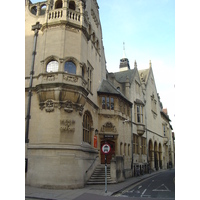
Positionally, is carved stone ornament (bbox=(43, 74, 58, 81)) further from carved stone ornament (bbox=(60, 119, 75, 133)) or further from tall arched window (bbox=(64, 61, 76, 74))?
carved stone ornament (bbox=(60, 119, 75, 133))

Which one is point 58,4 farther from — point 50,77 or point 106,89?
point 106,89

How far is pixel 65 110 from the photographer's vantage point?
15.8m

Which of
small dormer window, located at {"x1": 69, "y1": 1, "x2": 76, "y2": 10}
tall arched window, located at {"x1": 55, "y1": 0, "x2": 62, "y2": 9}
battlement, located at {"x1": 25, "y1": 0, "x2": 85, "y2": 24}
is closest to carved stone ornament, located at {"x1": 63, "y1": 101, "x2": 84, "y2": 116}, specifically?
battlement, located at {"x1": 25, "y1": 0, "x2": 85, "y2": 24}

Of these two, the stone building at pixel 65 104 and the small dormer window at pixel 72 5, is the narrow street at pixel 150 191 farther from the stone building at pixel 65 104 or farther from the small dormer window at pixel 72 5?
the small dormer window at pixel 72 5

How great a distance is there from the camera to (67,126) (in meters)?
15.5

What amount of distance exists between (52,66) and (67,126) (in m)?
5.24

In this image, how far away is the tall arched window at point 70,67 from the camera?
17020mm

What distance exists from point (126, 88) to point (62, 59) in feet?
48.8

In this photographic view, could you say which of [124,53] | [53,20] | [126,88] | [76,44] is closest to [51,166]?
[76,44]

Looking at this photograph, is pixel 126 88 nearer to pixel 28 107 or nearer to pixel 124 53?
pixel 28 107

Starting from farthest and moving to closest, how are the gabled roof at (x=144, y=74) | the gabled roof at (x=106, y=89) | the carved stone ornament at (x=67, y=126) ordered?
1. the gabled roof at (x=144, y=74)
2. the gabled roof at (x=106, y=89)
3. the carved stone ornament at (x=67, y=126)

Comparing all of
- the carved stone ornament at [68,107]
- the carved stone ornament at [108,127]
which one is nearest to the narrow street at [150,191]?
the carved stone ornament at [68,107]

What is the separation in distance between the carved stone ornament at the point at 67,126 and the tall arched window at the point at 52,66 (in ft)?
14.4

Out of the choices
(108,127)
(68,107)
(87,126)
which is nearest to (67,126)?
(68,107)
